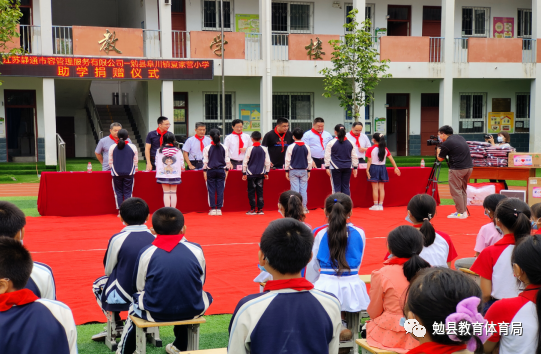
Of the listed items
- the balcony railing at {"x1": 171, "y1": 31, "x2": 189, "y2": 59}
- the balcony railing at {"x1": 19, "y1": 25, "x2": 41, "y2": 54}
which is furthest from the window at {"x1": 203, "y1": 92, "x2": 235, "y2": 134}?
the balcony railing at {"x1": 19, "y1": 25, "x2": 41, "y2": 54}

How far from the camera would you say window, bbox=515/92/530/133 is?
75.5 ft

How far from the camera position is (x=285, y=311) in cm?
221

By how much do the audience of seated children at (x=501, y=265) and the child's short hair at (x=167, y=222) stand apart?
2.03 m

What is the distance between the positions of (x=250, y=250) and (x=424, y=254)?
379cm

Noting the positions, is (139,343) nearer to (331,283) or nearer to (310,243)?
(331,283)

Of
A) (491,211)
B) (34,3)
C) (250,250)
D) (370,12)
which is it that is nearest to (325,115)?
(370,12)

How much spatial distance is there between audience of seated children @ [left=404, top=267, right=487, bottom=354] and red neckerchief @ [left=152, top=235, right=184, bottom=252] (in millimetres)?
1993

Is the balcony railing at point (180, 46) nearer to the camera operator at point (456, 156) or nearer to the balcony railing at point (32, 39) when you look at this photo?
the balcony railing at point (32, 39)

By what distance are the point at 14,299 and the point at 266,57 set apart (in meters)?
17.4

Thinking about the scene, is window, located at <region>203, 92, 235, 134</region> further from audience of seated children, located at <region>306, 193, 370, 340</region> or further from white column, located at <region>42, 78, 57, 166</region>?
audience of seated children, located at <region>306, 193, 370, 340</region>

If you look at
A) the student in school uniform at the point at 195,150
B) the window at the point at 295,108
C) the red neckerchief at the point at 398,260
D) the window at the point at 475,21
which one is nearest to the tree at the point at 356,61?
the window at the point at 295,108

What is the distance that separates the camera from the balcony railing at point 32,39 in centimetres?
1730

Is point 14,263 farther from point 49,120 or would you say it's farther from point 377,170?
point 49,120

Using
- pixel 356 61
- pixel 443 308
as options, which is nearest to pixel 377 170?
pixel 356 61
